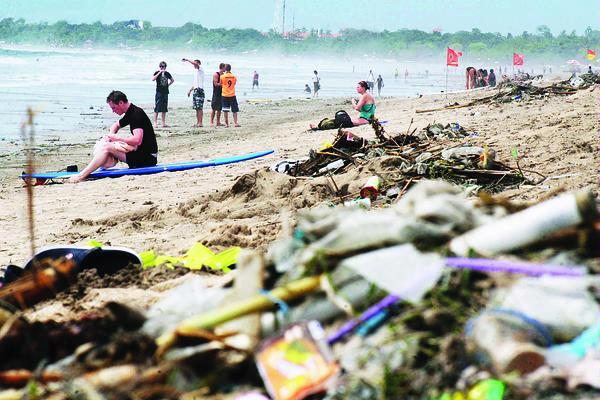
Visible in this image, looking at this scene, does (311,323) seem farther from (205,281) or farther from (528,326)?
(205,281)

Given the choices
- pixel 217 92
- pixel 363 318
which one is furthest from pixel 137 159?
pixel 363 318

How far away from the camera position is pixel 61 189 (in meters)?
9.20

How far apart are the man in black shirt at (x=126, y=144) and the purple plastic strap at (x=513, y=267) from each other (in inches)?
292

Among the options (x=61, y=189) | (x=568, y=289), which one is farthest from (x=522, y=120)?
(x=568, y=289)

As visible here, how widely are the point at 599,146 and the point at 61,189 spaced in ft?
21.1

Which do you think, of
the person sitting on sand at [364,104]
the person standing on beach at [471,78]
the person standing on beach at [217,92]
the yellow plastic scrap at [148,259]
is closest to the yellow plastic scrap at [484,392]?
the yellow plastic scrap at [148,259]

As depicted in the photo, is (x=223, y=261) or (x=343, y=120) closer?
(x=223, y=261)

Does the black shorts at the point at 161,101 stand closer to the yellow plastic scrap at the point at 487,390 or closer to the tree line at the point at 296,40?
the yellow plastic scrap at the point at 487,390

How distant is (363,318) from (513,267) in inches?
21.8

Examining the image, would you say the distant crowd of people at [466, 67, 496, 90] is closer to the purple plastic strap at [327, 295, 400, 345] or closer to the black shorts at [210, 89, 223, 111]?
the black shorts at [210, 89, 223, 111]

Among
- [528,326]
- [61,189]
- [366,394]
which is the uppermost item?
[528,326]

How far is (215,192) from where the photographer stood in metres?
7.69

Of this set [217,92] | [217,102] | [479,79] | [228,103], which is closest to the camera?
[217,92]

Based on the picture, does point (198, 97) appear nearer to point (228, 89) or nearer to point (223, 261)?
point (228, 89)
